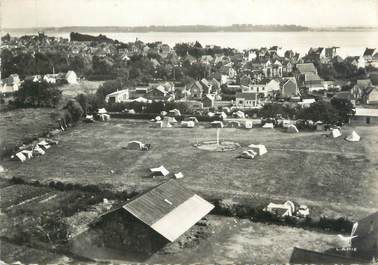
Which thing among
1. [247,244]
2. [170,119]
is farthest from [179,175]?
[170,119]

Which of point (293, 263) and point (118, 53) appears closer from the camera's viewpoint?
point (293, 263)

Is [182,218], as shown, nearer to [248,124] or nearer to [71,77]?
[248,124]

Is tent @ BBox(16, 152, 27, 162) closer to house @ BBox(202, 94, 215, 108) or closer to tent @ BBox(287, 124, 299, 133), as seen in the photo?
tent @ BBox(287, 124, 299, 133)

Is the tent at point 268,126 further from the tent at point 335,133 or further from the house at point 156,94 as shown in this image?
the house at point 156,94

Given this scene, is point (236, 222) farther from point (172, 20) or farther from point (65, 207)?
point (172, 20)

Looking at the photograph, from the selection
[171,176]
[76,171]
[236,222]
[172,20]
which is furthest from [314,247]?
[76,171]
